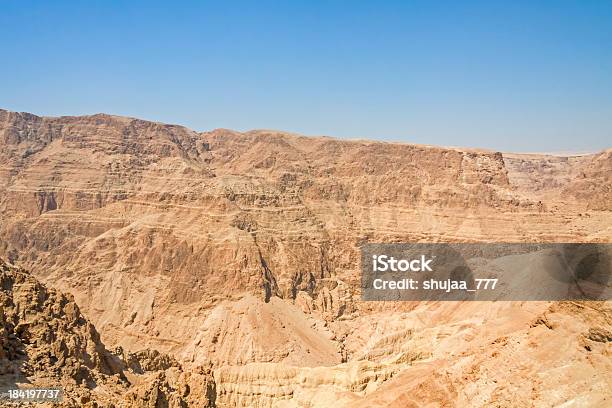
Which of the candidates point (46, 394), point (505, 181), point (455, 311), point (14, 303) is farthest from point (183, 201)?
point (46, 394)

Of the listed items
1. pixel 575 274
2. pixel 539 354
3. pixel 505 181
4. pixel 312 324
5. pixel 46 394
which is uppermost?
pixel 505 181

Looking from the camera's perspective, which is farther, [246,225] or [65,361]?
[246,225]

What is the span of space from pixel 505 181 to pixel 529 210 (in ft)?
26.4

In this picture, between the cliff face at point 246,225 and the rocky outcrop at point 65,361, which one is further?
the cliff face at point 246,225

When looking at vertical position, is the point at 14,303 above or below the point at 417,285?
above

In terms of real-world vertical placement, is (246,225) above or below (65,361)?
Result: above

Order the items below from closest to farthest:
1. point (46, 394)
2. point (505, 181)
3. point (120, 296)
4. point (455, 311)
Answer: point (46, 394) < point (455, 311) < point (120, 296) < point (505, 181)

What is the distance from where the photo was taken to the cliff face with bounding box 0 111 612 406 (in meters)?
66.7

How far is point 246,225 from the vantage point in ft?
279

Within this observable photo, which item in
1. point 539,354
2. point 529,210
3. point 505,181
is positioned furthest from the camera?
point 505,181

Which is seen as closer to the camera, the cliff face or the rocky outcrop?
the rocky outcrop

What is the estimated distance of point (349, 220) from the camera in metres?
101

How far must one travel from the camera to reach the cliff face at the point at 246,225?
66688 mm

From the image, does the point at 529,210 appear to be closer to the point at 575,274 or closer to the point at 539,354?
the point at 575,274
